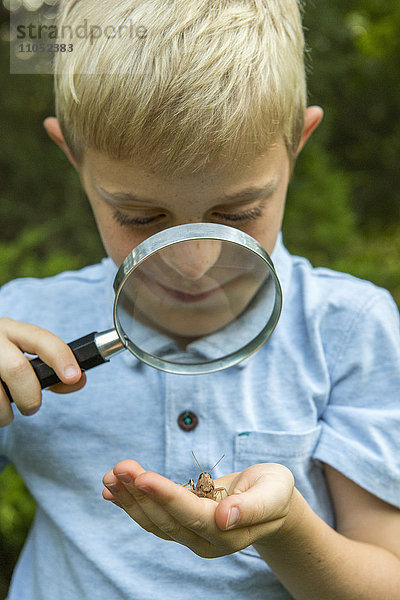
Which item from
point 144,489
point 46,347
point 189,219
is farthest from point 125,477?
point 189,219

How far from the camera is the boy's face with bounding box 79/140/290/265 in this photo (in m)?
1.58

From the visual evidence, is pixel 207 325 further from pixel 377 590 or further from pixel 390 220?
pixel 390 220

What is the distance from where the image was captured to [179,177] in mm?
1560

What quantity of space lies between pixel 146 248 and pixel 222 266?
1.07 ft

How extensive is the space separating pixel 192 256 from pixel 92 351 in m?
0.36

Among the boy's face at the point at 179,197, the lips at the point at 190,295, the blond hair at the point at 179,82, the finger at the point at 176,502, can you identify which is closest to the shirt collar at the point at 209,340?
the lips at the point at 190,295

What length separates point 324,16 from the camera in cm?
555

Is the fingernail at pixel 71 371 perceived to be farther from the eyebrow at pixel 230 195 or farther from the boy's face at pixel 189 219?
the eyebrow at pixel 230 195

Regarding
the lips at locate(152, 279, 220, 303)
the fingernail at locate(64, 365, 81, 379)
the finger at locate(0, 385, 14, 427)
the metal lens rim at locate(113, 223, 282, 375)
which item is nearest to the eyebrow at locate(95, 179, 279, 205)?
the metal lens rim at locate(113, 223, 282, 375)

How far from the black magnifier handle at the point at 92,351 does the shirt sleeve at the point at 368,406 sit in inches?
28.3

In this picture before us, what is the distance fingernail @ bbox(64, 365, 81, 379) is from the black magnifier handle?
0.03m

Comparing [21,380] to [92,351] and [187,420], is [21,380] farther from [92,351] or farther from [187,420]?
[187,420]

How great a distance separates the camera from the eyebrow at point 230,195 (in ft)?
5.29

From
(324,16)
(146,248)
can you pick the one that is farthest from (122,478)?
(324,16)
